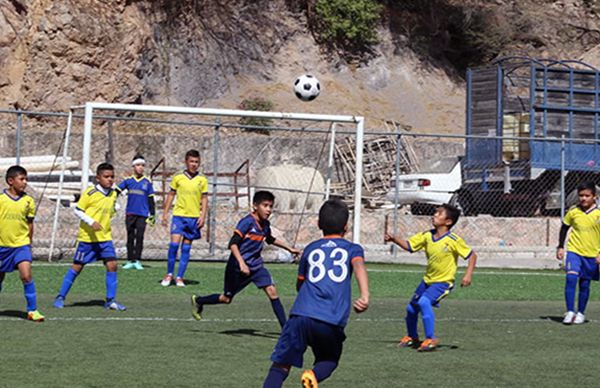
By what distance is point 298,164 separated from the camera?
3438 cm

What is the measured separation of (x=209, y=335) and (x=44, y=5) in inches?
1002

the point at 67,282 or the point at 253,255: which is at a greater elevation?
the point at 253,255

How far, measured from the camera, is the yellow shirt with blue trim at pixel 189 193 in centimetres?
1681

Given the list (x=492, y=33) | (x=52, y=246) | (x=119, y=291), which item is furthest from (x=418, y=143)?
(x=119, y=291)

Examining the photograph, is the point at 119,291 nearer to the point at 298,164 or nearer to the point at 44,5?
the point at 298,164

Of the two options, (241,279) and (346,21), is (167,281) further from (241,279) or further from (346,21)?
(346,21)

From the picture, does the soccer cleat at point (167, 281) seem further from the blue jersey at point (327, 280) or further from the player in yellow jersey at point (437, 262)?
the blue jersey at point (327, 280)

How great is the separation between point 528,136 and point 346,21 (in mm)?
15141

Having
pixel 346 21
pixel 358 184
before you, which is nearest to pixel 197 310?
pixel 358 184

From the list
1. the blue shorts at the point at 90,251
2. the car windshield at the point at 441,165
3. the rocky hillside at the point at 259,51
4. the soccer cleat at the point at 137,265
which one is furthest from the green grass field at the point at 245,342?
the rocky hillside at the point at 259,51

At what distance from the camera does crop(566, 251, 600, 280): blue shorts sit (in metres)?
13.4

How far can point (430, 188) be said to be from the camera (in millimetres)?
28969

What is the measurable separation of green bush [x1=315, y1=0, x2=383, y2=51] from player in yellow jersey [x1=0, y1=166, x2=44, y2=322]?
30.7 metres

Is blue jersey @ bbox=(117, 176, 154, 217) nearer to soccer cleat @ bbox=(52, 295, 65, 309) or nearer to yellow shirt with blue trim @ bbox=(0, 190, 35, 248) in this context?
soccer cleat @ bbox=(52, 295, 65, 309)
